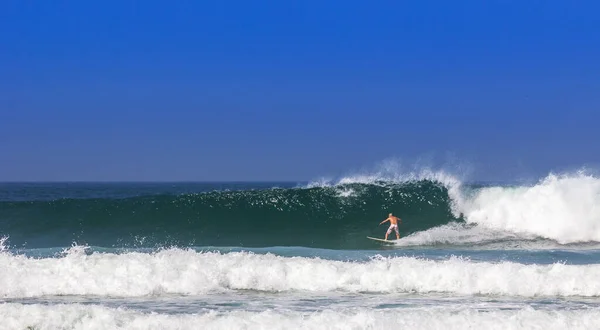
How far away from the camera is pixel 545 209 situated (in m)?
21.8

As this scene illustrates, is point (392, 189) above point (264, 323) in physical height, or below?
above

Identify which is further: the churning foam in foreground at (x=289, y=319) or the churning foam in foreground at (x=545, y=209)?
the churning foam in foreground at (x=545, y=209)

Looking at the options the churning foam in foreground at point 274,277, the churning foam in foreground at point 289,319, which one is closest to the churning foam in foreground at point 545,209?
the churning foam in foreground at point 274,277

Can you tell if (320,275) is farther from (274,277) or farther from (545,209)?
(545,209)

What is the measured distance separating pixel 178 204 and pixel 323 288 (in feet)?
42.8

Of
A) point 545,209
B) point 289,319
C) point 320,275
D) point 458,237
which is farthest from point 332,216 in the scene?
point 289,319

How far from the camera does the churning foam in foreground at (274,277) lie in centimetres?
1164

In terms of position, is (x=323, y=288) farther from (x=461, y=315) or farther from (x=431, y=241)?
(x=431, y=241)

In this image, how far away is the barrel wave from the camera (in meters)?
20.8

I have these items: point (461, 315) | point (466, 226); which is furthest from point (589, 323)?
point (466, 226)

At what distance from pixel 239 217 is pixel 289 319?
46.2 feet

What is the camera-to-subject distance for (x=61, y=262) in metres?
12.2

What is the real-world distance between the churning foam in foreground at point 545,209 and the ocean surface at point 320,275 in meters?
0.06

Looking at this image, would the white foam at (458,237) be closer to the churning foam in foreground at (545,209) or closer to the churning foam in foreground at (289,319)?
the churning foam in foreground at (545,209)
